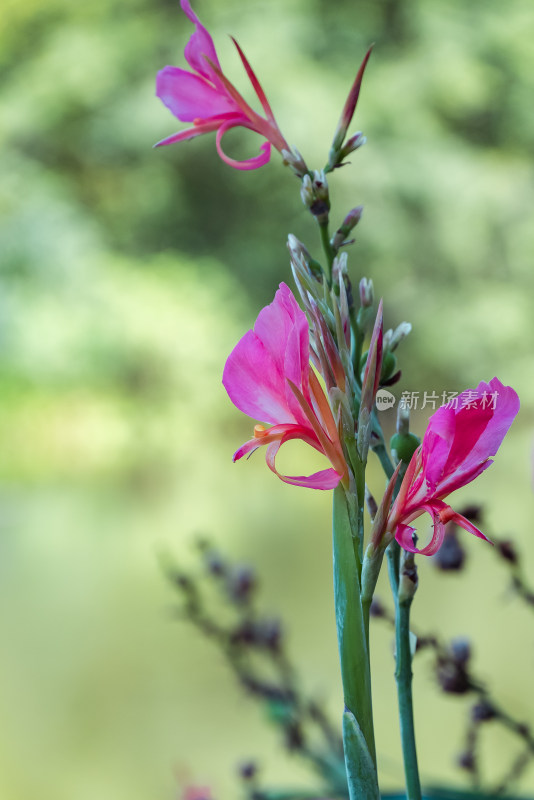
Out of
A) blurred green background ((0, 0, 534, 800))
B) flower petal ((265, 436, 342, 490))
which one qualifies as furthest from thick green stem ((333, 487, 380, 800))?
blurred green background ((0, 0, 534, 800))

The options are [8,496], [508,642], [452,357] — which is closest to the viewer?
[508,642]

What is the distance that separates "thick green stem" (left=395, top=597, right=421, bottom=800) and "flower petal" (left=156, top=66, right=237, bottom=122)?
0.52ft

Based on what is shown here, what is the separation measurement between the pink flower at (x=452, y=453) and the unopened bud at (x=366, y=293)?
0.16 ft

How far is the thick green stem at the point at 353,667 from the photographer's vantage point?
0.16 metres

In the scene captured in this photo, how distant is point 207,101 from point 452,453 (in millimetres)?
142

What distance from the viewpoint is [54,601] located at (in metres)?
2.44

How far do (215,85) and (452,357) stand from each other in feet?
10.6

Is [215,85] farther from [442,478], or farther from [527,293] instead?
[527,293]

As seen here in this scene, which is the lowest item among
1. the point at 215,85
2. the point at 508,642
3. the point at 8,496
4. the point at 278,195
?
the point at 215,85

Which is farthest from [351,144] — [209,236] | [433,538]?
[209,236]

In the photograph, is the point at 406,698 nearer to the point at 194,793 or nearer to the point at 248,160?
the point at 248,160

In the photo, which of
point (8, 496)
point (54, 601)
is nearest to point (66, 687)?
point (54, 601)

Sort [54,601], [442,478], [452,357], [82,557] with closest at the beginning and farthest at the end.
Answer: [442,478] < [54,601] < [82,557] < [452,357]

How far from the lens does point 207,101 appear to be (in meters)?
0.25
